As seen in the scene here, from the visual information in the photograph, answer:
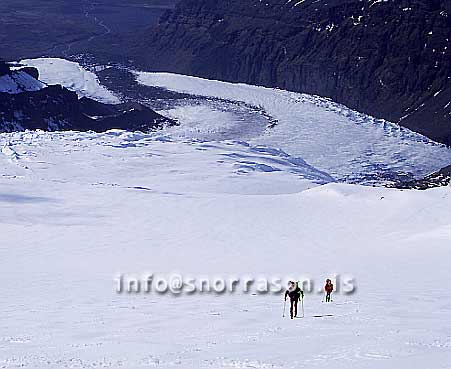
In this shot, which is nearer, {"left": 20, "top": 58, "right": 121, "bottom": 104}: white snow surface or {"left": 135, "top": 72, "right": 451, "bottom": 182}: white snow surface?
{"left": 135, "top": 72, "right": 451, "bottom": 182}: white snow surface

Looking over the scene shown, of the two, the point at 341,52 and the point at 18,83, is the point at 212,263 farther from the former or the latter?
the point at 341,52

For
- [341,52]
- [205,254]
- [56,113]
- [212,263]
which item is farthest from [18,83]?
[212,263]

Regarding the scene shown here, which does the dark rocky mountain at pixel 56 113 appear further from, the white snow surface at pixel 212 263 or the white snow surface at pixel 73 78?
the white snow surface at pixel 212 263

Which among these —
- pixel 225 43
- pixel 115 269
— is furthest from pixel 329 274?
pixel 225 43

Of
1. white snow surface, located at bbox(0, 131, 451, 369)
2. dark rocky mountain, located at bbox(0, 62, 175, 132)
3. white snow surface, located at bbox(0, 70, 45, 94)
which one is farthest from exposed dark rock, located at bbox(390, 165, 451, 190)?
white snow surface, located at bbox(0, 70, 45, 94)

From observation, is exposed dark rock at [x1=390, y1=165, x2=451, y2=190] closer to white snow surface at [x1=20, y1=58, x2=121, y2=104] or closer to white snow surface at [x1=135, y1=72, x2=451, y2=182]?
white snow surface at [x1=135, y1=72, x2=451, y2=182]

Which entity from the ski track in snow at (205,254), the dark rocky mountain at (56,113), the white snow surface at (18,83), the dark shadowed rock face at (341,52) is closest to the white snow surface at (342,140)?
the ski track in snow at (205,254)
